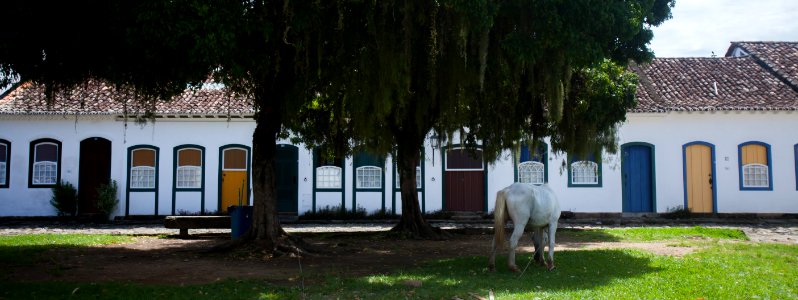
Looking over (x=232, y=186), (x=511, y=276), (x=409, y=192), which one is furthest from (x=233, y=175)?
(x=511, y=276)

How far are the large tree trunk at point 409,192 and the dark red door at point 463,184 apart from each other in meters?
7.45

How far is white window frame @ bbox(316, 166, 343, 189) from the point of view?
23531mm

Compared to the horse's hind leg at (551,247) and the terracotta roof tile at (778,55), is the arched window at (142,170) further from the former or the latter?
the terracotta roof tile at (778,55)

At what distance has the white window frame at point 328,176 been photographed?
2353 centimetres

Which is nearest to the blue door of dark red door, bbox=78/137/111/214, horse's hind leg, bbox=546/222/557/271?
horse's hind leg, bbox=546/222/557/271

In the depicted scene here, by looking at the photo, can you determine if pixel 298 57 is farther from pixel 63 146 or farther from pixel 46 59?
pixel 63 146

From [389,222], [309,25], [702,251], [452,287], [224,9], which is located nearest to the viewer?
[452,287]

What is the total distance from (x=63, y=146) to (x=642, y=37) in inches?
744

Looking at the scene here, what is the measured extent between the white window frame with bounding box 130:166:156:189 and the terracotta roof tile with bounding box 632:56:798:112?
1575 centimetres

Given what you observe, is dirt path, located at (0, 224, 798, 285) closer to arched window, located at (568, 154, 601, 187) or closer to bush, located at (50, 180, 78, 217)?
arched window, located at (568, 154, 601, 187)

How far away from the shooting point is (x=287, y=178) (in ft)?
77.5

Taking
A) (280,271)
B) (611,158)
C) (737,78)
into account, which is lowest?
(280,271)

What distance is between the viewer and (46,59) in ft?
33.2

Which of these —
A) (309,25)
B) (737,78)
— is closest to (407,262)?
(309,25)
